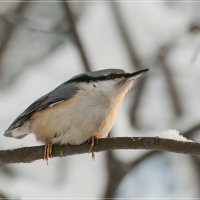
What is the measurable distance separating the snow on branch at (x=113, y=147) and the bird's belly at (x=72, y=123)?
6cm

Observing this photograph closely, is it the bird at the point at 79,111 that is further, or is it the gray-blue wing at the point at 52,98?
the gray-blue wing at the point at 52,98

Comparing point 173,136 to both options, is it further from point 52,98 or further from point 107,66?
point 107,66

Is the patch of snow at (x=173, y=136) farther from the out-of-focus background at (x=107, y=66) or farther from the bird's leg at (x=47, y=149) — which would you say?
the out-of-focus background at (x=107, y=66)

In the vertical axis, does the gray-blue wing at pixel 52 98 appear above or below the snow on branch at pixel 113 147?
above

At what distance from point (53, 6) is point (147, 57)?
0.95m

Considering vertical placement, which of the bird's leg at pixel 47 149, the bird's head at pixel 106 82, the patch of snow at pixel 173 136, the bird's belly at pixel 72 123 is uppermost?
the bird's head at pixel 106 82

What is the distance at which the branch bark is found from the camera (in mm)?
2545

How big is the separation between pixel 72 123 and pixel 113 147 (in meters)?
0.46

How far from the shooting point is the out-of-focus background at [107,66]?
420cm

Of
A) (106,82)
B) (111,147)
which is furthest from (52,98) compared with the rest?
(111,147)

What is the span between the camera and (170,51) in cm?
457

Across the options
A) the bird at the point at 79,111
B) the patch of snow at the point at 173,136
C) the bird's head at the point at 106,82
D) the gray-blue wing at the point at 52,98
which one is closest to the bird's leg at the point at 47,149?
the bird at the point at 79,111

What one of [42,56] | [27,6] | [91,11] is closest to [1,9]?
[27,6]

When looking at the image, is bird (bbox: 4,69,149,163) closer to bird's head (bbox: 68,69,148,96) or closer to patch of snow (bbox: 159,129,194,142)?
bird's head (bbox: 68,69,148,96)
